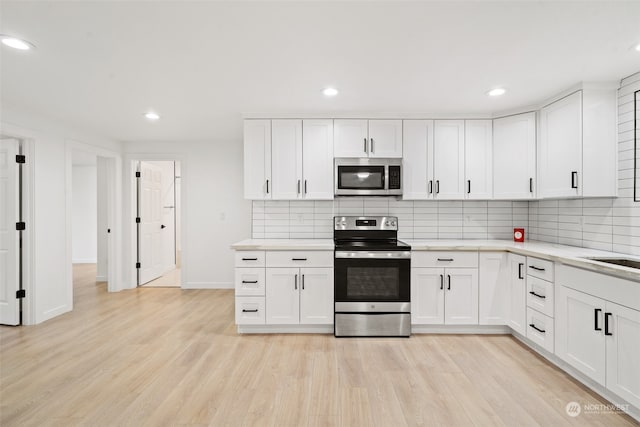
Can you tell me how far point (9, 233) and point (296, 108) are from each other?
3.44 metres

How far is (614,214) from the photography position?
2.83 meters

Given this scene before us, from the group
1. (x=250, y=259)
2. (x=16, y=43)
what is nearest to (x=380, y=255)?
(x=250, y=259)

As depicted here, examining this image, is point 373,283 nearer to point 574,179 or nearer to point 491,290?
point 491,290

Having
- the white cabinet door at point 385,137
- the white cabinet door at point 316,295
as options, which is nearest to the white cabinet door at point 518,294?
the white cabinet door at point 385,137

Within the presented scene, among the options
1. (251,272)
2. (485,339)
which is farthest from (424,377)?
(251,272)

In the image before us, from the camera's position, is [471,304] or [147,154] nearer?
[471,304]

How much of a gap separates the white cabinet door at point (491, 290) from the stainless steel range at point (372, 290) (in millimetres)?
733

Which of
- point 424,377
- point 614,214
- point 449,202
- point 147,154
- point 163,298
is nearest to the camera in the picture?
point 424,377

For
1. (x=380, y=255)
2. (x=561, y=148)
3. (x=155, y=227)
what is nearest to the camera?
(x=561, y=148)

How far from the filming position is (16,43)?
208 centimetres

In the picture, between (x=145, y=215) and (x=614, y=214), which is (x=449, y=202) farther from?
(x=145, y=215)

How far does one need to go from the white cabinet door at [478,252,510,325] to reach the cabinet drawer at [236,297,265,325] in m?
2.21

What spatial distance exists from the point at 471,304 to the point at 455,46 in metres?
2.41

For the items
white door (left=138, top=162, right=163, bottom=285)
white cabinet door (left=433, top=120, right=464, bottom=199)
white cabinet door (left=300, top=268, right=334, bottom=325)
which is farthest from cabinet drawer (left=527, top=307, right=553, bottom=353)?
white door (left=138, top=162, right=163, bottom=285)
